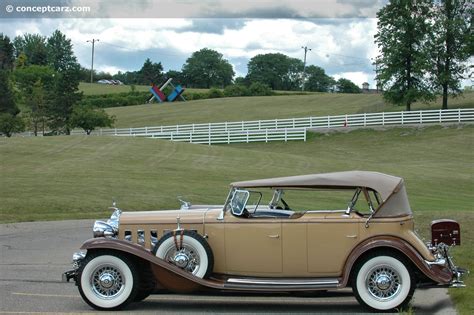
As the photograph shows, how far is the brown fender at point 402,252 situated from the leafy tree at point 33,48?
141900 mm

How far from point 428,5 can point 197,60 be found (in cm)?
10946

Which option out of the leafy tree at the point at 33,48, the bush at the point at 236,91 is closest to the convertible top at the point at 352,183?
the bush at the point at 236,91

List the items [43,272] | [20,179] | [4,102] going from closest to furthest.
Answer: [43,272] < [20,179] < [4,102]

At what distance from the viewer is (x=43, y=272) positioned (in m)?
10.8

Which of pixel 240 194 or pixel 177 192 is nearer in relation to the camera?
pixel 240 194

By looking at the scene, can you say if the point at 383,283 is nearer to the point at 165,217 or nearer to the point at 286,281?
the point at 286,281

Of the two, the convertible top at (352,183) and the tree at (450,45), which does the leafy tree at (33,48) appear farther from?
the convertible top at (352,183)

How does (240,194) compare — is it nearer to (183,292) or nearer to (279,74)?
(183,292)

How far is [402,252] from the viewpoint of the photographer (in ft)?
25.5

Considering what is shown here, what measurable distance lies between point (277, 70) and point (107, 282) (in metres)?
165

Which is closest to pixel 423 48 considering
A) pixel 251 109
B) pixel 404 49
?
pixel 404 49

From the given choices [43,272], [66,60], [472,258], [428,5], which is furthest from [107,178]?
[66,60]

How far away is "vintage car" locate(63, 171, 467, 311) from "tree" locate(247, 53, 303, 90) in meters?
160

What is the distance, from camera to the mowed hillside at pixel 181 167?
20.2 m
